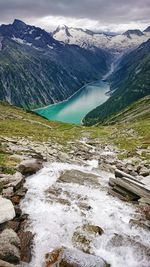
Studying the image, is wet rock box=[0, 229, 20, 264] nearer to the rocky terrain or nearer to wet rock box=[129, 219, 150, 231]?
the rocky terrain

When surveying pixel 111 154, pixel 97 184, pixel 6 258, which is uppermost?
pixel 6 258

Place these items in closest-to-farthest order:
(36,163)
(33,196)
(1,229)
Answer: (1,229)
(33,196)
(36,163)

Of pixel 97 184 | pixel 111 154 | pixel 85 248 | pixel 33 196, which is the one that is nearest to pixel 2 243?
pixel 85 248

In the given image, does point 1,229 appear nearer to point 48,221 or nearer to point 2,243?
point 2,243

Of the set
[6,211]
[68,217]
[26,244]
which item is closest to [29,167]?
[68,217]

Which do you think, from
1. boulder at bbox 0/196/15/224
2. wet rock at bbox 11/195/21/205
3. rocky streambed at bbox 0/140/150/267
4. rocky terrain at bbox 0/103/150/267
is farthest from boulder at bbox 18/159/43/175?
boulder at bbox 0/196/15/224

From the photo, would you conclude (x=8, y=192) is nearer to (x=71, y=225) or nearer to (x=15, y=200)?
(x=15, y=200)

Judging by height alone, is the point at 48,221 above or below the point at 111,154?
above
